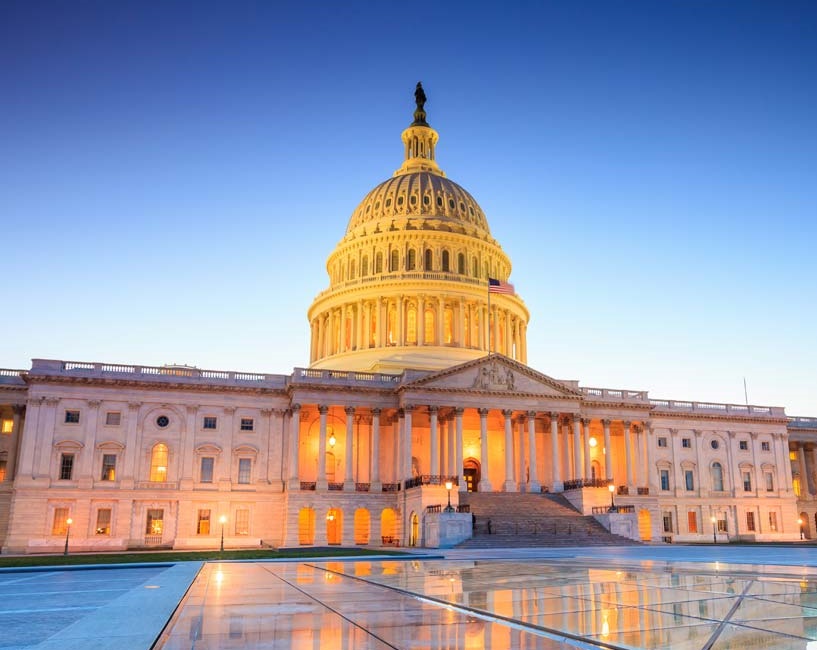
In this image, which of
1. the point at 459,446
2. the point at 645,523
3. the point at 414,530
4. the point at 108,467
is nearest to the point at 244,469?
the point at 108,467

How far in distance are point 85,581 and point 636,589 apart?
16.2 metres

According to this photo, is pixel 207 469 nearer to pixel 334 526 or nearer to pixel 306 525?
pixel 306 525

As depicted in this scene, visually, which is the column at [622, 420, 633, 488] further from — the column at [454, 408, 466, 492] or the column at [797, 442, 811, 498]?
the column at [797, 442, 811, 498]

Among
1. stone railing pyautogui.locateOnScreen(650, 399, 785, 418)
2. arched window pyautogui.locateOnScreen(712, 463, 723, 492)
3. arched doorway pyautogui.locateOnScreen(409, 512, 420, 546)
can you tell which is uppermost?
stone railing pyautogui.locateOnScreen(650, 399, 785, 418)

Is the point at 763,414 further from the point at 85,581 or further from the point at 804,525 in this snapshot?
the point at 85,581

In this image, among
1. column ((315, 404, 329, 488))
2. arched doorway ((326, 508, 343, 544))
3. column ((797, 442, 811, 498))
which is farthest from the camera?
column ((797, 442, 811, 498))

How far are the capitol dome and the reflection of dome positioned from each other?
0.15 metres

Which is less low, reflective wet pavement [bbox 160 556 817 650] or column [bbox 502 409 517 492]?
column [bbox 502 409 517 492]

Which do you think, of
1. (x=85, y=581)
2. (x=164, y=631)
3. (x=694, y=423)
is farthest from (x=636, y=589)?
(x=694, y=423)

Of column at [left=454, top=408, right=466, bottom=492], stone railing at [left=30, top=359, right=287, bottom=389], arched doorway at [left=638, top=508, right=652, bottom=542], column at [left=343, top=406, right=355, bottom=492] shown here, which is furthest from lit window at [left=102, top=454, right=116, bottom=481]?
arched doorway at [left=638, top=508, right=652, bottom=542]

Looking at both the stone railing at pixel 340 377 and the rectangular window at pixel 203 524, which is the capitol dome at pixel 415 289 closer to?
the stone railing at pixel 340 377

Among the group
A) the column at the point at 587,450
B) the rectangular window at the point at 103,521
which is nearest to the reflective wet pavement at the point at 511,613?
the rectangular window at the point at 103,521

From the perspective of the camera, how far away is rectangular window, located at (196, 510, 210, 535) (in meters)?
66.0

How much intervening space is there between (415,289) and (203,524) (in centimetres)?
3666
